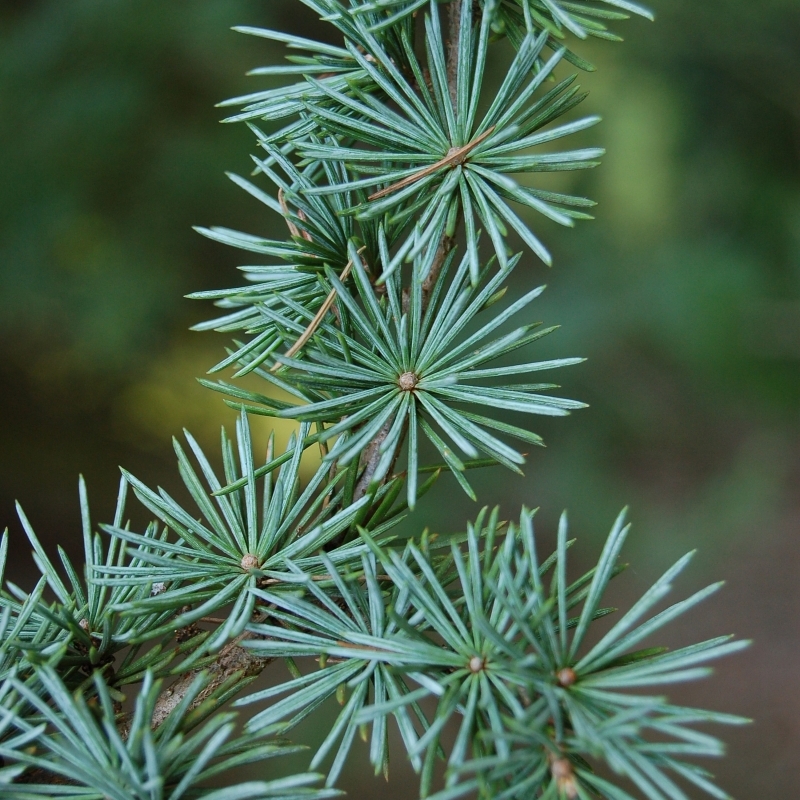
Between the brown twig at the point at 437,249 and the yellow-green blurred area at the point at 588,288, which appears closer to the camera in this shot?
the brown twig at the point at 437,249

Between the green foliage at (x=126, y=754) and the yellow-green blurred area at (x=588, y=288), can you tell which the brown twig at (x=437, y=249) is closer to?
the green foliage at (x=126, y=754)

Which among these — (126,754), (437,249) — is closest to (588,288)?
(437,249)

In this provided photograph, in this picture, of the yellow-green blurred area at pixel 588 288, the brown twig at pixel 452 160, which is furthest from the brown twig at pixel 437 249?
the yellow-green blurred area at pixel 588 288

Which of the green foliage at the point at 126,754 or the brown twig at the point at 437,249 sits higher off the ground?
the brown twig at the point at 437,249

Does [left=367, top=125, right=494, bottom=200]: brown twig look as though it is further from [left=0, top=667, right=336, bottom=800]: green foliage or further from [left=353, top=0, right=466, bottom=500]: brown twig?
[left=0, top=667, right=336, bottom=800]: green foliage

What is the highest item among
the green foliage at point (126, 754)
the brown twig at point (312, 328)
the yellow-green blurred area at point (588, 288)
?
the yellow-green blurred area at point (588, 288)

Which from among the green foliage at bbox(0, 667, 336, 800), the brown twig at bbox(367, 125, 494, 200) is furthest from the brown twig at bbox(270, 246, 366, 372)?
the green foliage at bbox(0, 667, 336, 800)

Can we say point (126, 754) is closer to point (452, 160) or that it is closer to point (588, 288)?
point (452, 160)

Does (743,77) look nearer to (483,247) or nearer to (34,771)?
(483,247)
